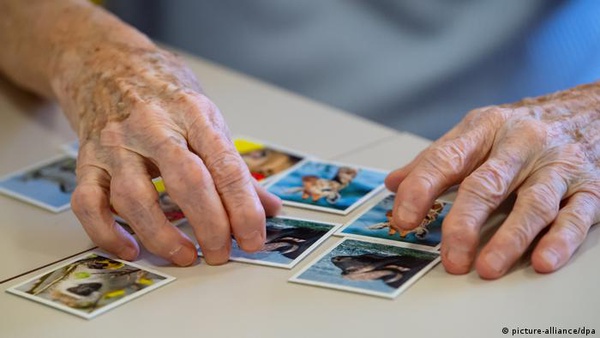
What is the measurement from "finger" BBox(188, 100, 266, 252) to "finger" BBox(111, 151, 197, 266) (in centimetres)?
7

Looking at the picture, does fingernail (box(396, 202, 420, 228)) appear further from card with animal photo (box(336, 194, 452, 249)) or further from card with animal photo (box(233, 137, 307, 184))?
card with animal photo (box(233, 137, 307, 184))

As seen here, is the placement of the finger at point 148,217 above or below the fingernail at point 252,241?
above

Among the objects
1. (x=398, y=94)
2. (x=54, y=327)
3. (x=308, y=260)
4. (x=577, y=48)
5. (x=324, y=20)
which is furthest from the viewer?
(x=324, y=20)

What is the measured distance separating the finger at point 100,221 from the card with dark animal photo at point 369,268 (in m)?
0.23

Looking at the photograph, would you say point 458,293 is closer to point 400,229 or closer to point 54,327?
point 400,229

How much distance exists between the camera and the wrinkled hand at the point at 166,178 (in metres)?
1.04

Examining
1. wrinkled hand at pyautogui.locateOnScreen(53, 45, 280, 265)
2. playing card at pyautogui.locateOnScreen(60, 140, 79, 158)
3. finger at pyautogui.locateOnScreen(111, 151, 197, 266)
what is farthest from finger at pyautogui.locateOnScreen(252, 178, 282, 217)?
playing card at pyautogui.locateOnScreen(60, 140, 79, 158)

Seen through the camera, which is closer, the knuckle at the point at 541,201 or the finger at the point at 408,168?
the knuckle at the point at 541,201

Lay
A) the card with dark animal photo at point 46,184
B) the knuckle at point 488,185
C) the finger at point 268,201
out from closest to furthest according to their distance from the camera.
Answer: the knuckle at point 488,185 → the finger at point 268,201 → the card with dark animal photo at point 46,184

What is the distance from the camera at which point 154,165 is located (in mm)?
1106

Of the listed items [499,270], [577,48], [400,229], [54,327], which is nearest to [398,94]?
[577,48]

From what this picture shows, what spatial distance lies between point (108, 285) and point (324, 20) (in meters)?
0.95

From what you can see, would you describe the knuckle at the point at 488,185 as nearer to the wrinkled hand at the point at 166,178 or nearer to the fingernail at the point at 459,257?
the fingernail at the point at 459,257

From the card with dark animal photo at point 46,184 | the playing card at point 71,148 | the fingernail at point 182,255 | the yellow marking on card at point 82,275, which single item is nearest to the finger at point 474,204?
the fingernail at point 182,255
